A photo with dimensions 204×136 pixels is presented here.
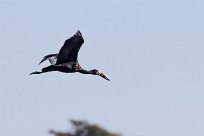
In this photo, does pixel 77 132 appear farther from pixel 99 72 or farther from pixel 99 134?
pixel 99 72

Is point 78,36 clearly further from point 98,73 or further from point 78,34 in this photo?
point 98,73

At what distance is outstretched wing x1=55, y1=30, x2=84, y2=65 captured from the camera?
4962 cm

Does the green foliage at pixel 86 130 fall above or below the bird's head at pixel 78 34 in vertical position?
above

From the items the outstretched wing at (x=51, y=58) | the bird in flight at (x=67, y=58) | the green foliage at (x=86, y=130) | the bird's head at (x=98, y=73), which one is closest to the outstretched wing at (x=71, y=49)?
the bird in flight at (x=67, y=58)

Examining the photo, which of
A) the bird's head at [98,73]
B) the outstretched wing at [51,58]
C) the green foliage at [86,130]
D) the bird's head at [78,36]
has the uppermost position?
the green foliage at [86,130]

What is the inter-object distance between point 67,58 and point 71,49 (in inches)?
27.4

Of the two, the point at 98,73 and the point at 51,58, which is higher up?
the point at 98,73

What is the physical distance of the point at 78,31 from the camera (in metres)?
49.8

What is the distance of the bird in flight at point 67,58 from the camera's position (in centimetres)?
4972

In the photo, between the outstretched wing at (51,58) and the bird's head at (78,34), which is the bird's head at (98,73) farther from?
the bird's head at (78,34)

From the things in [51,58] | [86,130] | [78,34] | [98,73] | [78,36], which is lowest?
[78,36]

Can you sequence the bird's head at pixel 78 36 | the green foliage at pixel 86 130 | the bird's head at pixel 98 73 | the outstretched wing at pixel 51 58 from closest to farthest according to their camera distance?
the bird's head at pixel 78 36 < the outstretched wing at pixel 51 58 < the bird's head at pixel 98 73 < the green foliage at pixel 86 130

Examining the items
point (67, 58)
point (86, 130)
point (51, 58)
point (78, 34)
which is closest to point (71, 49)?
point (67, 58)

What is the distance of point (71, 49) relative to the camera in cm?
5038
